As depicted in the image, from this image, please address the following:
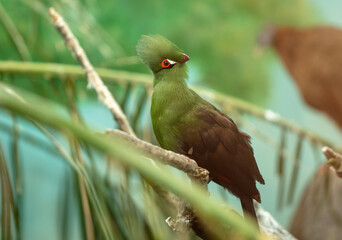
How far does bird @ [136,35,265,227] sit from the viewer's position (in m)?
0.28

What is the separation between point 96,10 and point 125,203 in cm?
137

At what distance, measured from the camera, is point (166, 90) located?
A: 11.3 inches

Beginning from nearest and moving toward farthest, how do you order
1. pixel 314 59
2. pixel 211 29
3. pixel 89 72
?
1. pixel 89 72
2. pixel 314 59
3. pixel 211 29

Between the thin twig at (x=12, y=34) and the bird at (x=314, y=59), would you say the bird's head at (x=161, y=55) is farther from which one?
the bird at (x=314, y=59)

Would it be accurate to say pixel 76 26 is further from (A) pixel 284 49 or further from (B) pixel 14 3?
(A) pixel 284 49

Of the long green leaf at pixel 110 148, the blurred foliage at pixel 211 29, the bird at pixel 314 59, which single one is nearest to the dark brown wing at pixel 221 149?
the long green leaf at pixel 110 148

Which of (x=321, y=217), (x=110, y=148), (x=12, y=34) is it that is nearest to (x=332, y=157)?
(x=110, y=148)

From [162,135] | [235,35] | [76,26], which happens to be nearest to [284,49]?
[235,35]

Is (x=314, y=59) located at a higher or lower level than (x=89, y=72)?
lower

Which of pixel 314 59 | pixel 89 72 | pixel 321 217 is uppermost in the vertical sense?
pixel 89 72

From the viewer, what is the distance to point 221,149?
28cm

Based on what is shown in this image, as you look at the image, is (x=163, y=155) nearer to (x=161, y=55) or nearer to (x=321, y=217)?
(x=161, y=55)

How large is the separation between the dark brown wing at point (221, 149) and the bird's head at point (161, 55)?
0.10ft

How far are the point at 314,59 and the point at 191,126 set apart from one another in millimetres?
Answer: 1601
